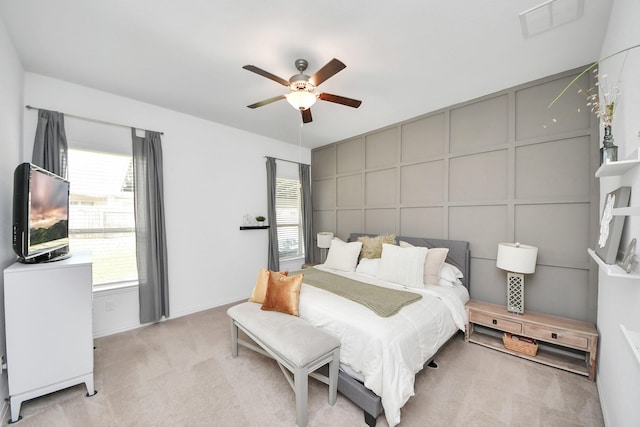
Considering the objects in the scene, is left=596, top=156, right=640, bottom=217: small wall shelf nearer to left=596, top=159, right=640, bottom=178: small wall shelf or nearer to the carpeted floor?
left=596, top=159, right=640, bottom=178: small wall shelf

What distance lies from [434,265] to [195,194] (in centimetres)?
347

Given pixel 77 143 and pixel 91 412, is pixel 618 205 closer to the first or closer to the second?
pixel 91 412

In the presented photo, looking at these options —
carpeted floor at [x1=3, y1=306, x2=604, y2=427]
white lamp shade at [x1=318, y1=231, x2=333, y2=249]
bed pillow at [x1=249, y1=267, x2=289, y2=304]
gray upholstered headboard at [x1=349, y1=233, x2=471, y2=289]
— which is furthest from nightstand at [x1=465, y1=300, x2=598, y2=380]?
white lamp shade at [x1=318, y1=231, x2=333, y2=249]

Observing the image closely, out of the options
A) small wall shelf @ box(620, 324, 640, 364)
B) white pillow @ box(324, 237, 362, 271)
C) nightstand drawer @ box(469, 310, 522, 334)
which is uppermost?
small wall shelf @ box(620, 324, 640, 364)

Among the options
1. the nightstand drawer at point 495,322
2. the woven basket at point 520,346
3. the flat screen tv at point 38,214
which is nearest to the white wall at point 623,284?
the woven basket at point 520,346

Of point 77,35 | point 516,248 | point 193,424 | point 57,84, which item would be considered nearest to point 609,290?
point 516,248

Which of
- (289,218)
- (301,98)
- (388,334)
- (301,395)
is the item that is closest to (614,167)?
(388,334)

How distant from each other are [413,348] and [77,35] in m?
3.69

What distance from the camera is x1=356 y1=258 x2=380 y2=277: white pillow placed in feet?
10.8

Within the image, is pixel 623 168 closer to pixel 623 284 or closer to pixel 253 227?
pixel 623 284

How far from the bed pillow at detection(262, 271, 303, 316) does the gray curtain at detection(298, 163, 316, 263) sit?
2.68 m

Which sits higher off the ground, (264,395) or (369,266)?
(369,266)

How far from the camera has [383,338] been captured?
5.63 feet

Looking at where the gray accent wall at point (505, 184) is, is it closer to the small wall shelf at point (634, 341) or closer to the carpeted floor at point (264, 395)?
the carpeted floor at point (264, 395)
